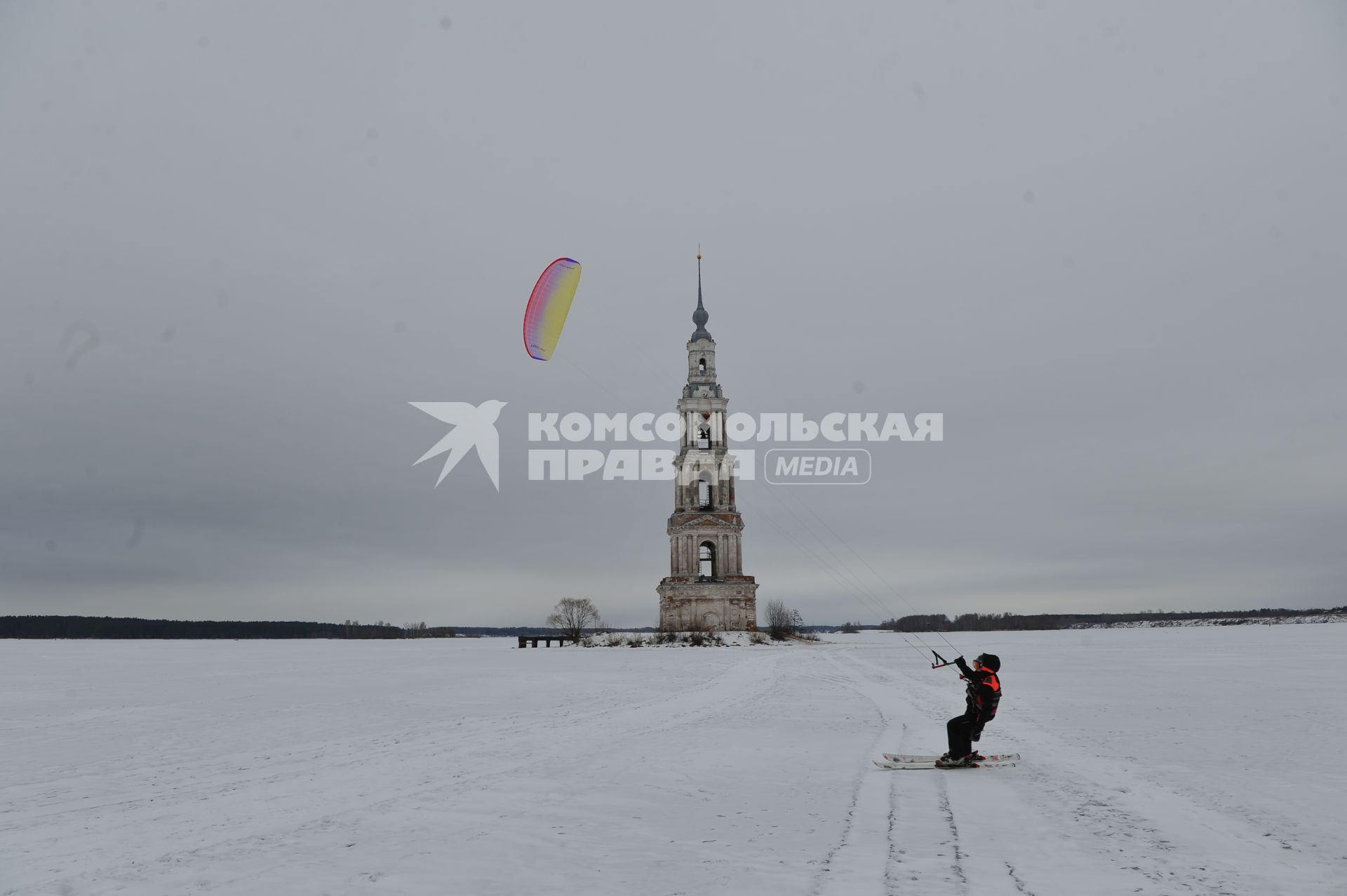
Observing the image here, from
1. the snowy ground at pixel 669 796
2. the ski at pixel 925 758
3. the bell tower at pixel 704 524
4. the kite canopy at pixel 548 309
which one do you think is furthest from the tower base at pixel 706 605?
the ski at pixel 925 758

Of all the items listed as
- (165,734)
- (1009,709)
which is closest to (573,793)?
(165,734)

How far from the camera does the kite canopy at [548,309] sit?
29.8 meters

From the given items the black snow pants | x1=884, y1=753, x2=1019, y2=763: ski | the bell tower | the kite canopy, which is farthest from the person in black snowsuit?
the bell tower

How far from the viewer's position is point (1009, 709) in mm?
19906

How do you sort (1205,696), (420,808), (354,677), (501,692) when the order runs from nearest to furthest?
(420,808), (1205,696), (501,692), (354,677)

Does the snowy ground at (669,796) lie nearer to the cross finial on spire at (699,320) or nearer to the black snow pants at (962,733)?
the black snow pants at (962,733)

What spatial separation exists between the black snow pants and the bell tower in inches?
2482

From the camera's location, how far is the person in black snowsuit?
1238 cm

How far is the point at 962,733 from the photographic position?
487 inches

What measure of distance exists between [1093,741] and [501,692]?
15070 millimetres

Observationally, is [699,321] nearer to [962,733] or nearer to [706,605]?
[706,605]

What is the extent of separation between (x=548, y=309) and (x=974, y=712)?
20940 mm

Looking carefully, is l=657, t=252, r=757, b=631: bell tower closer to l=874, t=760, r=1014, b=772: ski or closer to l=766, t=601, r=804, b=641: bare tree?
l=766, t=601, r=804, b=641: bare tree

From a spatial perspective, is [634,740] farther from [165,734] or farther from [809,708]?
[165,734]
